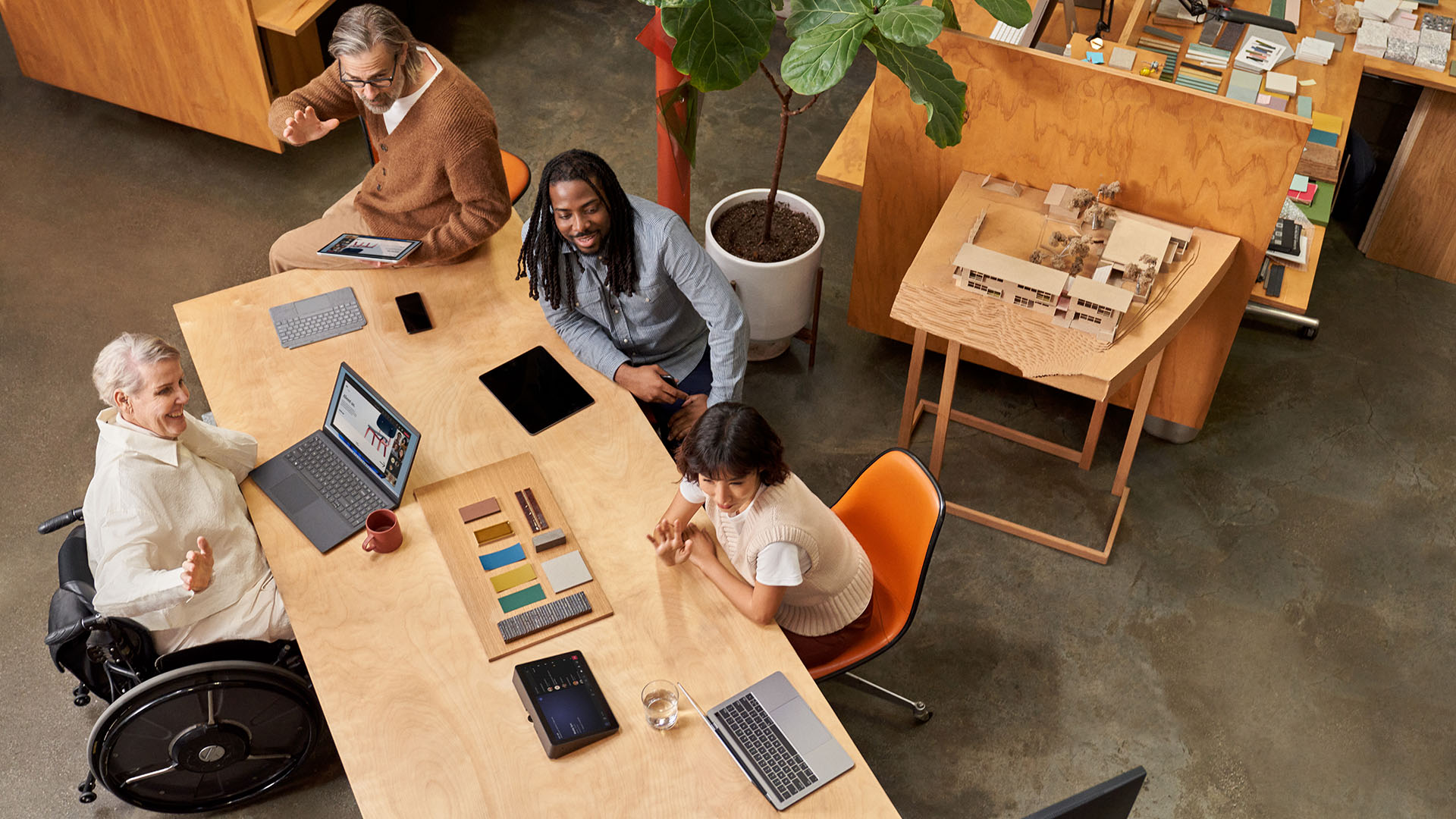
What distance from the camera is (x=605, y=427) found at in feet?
9.98

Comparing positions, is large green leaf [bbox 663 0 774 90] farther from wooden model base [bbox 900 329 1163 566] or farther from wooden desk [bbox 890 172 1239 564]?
wooden model base [bbox 900 329 1163 566]

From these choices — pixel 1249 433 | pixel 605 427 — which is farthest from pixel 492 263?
pixel 1249 433

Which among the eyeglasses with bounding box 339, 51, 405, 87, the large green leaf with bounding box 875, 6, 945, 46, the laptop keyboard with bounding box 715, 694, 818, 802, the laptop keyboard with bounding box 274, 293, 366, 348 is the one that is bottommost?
the laptop keyboard with bounding box 715, 694, 818, 802

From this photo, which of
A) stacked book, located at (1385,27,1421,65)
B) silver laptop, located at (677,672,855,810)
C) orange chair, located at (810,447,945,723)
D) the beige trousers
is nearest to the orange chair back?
orange chair, located at (810,447,945,723)

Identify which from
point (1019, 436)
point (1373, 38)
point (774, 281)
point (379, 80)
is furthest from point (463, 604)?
point (1373, 38)

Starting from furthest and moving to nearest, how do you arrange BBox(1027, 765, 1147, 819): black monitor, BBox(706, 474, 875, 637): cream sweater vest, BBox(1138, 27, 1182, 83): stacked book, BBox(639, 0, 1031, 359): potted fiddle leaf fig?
BBox(1138, 27, 1182, 83): stacked book → BBox(639, 0, 1031, 359): potted fiddle leaf fig → BBox(706, 474, 875, 637): cream sweater vest → BBox(1027, 765, 1147, 819): black monitor

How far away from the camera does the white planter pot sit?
3953mm

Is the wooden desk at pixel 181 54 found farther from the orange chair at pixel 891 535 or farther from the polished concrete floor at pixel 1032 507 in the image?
the orange chair at pixel 891 535

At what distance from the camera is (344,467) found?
2.91m

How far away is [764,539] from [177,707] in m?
1.49

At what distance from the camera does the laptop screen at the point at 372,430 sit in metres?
2.76

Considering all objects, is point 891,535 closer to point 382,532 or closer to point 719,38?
point 382,532

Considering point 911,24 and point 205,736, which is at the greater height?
point 911,24

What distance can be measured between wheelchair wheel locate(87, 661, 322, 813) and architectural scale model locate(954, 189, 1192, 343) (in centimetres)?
220
